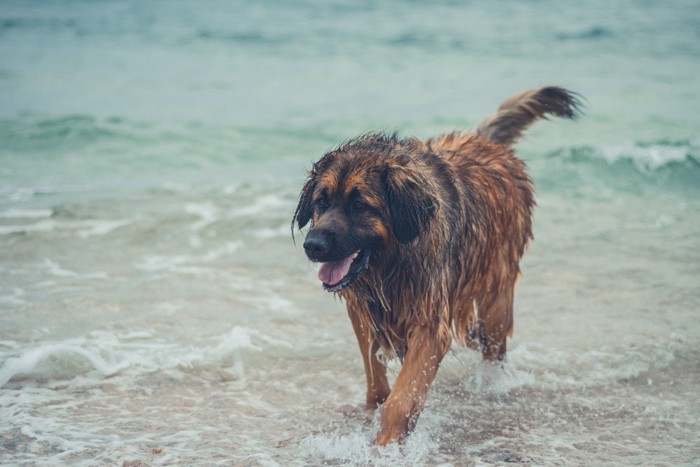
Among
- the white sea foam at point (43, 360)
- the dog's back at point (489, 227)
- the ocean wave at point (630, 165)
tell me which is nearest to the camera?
the dog's back at point (489, 227)

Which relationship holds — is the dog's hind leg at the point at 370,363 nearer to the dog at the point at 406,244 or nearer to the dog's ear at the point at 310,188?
the dog at the point at 406,244

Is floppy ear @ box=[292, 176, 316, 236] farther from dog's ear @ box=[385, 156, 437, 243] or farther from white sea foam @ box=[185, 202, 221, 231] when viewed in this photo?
white sea foam @ box=[185, 202, 221, 231]

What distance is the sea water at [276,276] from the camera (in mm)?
4973

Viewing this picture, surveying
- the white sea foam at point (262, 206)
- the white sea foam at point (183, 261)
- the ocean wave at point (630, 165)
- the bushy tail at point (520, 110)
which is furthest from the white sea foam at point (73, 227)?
the ocean wave at point (630, 165)

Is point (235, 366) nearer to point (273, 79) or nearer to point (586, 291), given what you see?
point (586, 291)

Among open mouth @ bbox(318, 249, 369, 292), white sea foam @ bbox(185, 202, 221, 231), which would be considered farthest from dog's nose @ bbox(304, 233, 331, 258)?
white sea foam @ bbox(185, 202, 221, 231)

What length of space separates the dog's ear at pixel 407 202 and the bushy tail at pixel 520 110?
1966 millimetres

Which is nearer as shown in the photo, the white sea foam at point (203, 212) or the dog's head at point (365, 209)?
the dog's head at point (365, 209)

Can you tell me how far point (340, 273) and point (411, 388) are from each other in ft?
2.43

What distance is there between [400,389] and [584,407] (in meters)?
1.49

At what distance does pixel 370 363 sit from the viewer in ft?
17.0

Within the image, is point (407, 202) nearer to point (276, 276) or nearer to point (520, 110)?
point (520, 110)

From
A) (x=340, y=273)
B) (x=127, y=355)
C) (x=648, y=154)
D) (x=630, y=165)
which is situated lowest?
(x=127, y=355)

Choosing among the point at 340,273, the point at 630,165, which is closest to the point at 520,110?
the point at 340,273
